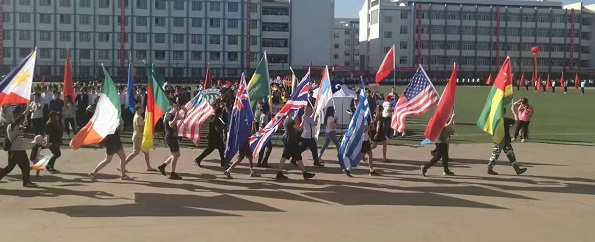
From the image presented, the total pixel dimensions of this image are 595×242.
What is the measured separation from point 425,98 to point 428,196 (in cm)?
588

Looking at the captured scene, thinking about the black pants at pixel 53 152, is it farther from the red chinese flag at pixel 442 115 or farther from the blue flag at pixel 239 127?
the red chinese flag at pixel 442 115

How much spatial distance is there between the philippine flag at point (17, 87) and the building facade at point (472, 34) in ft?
301

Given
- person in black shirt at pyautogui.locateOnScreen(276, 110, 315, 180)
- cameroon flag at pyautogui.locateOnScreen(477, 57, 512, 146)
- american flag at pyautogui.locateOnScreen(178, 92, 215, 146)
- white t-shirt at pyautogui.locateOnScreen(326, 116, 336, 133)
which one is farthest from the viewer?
american flag at pyautogui.locateOnScreen(178, 92, 215, 146)

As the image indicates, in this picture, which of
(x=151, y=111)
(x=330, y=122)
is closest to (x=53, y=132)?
(x=151, y=111)

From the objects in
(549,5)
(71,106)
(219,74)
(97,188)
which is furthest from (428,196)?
(549,5)

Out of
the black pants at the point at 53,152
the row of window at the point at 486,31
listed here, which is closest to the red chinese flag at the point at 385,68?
the black pants at the point at 53,152

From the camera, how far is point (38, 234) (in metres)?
8.95

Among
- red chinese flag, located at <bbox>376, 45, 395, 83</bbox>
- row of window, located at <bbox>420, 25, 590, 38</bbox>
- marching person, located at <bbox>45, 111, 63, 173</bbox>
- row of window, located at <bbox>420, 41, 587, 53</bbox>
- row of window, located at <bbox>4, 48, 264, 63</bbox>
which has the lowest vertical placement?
marching person, located at <bbox>45, 111, 63, 173</bbox>

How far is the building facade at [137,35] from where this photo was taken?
280ft

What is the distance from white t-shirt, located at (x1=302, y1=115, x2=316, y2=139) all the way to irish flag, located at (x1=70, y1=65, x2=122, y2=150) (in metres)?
3.96

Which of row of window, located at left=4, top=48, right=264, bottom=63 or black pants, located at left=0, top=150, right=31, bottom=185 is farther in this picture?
row of window, located at left=4, top=48, right=264, bottom=63

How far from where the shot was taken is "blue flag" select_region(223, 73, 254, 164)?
45.8 feet

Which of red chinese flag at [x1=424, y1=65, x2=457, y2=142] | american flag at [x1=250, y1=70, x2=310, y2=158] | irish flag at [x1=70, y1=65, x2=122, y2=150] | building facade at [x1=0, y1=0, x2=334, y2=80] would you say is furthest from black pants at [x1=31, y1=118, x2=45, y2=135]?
building facade at [x1=0, y1=0, x2=334, y2=80]

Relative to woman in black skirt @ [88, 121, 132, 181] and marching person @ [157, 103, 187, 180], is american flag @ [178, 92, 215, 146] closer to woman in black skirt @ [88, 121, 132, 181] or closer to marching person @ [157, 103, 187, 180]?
marching person @ [157, 103, 187, 180]
